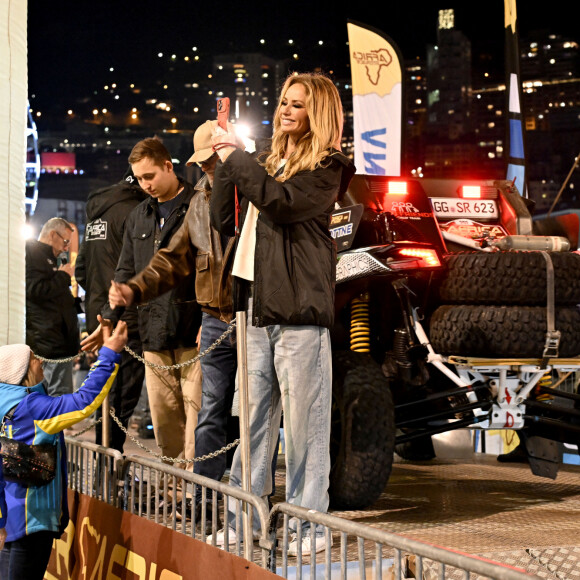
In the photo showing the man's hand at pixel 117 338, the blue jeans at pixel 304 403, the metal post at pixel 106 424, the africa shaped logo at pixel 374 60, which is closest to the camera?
the blue jeans at pixel 304 403

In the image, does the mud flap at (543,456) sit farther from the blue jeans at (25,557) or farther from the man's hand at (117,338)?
the blue jeans at (25,557)

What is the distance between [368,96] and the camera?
14.2m

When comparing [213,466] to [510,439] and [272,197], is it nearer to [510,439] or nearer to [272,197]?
[272,197]

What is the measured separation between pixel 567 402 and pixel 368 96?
9123 mm

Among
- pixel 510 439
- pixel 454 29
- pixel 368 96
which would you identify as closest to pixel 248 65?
pixel 454 29

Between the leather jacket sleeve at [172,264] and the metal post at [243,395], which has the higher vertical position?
the leather jacket sleeve at [172,264]

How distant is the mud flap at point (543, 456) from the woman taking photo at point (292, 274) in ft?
6.08

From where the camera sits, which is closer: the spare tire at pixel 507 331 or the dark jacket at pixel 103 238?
the spare tire at pixel 507 331

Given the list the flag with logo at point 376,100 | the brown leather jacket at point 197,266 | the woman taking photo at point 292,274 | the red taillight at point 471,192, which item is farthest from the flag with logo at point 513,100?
the woman taking photo at point 292,274

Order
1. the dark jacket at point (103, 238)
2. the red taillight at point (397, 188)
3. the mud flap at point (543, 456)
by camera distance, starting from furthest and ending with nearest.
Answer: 1. the dark jacket at point (103, 238)
2. the red taillight at point (397, 188)
3. the mud flap at point (543, 456)

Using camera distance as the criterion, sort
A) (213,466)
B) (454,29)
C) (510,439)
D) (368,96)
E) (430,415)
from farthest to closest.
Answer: (454,29) → (368,96) → (510,439) → (430,415) → (213,466)

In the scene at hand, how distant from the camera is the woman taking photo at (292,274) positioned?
353 cm

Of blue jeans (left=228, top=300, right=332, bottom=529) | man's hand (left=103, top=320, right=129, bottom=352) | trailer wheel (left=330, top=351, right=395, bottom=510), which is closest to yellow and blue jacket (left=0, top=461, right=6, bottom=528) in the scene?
man's hand (left=103, top=320, right=129, bottom=352)

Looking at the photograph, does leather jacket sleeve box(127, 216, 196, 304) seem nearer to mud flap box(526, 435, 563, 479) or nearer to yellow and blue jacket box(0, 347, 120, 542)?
yellow and blue jacket box(0, 347, 120, 542)
